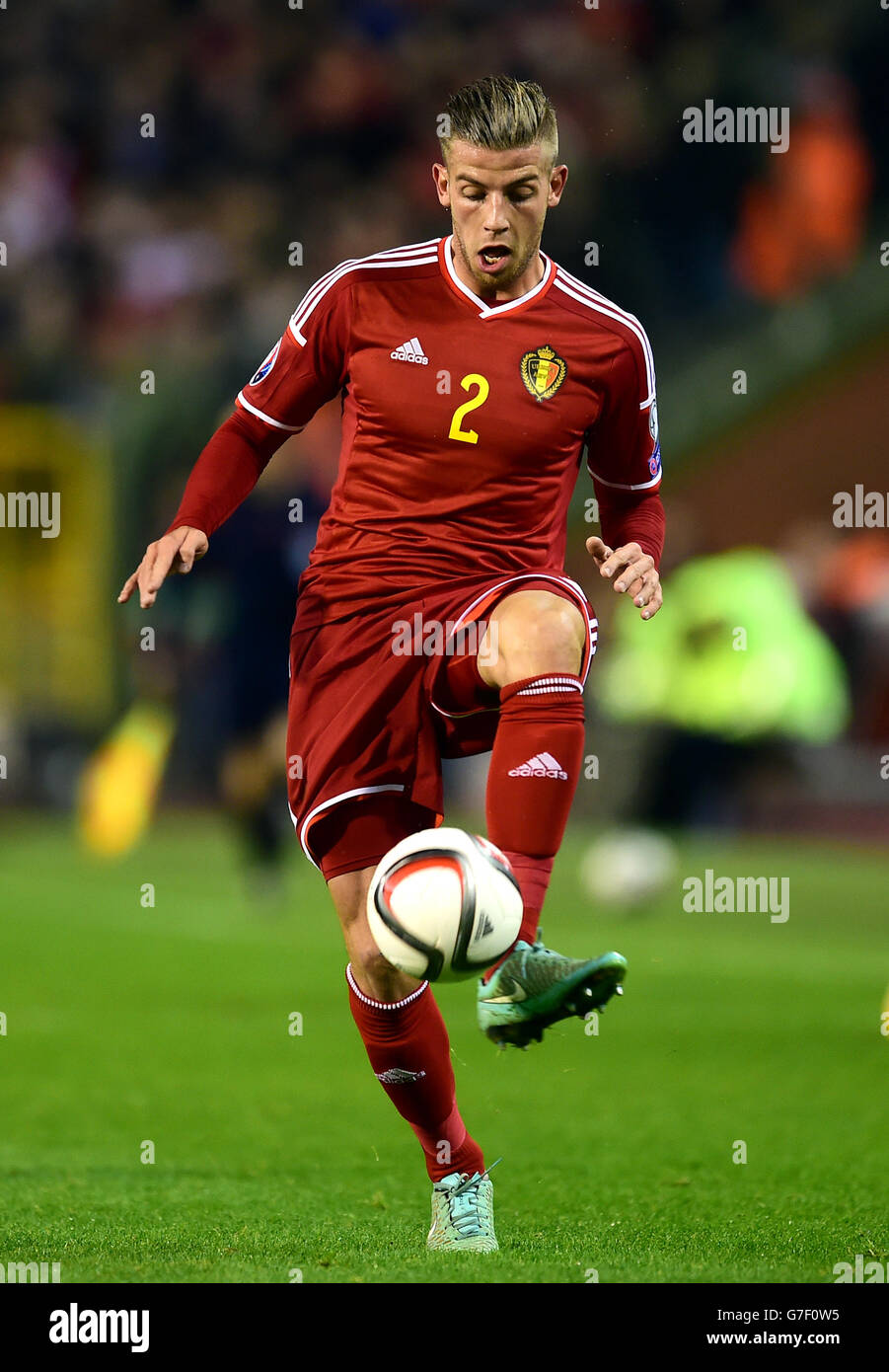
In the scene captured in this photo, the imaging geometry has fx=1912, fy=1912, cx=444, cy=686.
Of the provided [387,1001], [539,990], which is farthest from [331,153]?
[539,990]

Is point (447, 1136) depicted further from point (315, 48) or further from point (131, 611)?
point (315, 48)

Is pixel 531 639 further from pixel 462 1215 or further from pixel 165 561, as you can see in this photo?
pixel 462 1215

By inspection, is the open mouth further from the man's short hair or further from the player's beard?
the man's short hair

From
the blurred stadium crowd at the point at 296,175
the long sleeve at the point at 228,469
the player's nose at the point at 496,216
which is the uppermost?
the blurred stadium crowd at the point at 296,175

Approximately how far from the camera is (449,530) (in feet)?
13.4

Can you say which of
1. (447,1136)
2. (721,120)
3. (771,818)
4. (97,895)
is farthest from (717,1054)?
(721,120)

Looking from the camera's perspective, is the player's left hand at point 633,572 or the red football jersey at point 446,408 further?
the red football jersey at point 446,408

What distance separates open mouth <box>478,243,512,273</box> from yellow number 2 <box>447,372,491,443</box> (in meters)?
0.22

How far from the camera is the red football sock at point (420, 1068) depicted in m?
4.19

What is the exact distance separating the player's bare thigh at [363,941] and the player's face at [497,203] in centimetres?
130

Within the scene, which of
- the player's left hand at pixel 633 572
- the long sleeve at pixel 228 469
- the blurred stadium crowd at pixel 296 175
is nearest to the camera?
the player's left hand at pixel 633 572

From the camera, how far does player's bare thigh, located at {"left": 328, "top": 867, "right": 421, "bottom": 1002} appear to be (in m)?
4.05

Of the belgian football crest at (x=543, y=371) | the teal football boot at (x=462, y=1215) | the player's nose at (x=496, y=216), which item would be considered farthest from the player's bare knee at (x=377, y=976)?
the player's nose at (x=496, y=216)

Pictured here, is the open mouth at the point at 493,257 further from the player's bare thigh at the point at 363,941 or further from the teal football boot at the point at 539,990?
the teal football boot at the point at 539,990
